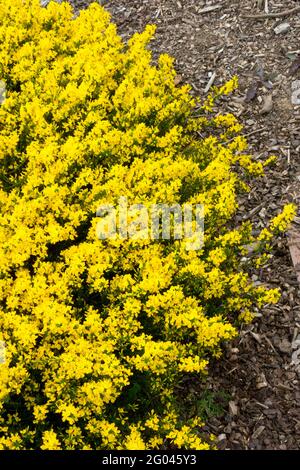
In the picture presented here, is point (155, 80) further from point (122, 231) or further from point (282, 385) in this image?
point (282, 385)

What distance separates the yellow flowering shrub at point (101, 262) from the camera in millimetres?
3242

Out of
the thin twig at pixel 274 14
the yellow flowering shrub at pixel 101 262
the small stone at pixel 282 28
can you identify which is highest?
the thin twig at pixel 274 14

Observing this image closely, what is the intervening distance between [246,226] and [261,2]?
3.65 metres

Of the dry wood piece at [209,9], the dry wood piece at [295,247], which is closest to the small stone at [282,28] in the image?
the dry wood piece at [209,9]

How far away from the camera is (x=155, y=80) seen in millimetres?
4691

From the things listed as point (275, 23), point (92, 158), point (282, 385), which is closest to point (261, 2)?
point (275, 23)

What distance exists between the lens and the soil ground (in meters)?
3.77
